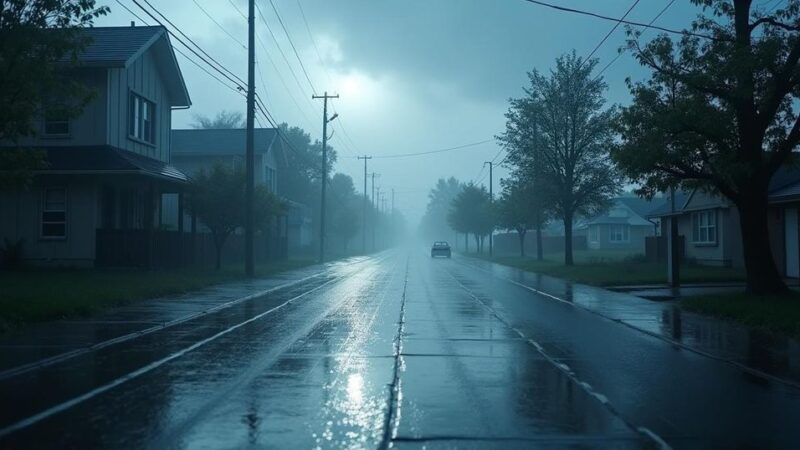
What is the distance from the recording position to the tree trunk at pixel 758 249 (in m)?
20.2

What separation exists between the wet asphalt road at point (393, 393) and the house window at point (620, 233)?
66.9 meters

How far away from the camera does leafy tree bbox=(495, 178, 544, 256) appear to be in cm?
4328

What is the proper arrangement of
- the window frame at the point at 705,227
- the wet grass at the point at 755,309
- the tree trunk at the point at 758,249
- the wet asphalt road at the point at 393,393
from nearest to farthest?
the wet asphalt road at the point at 393,393 → the wet grass at the point at 755,309 → the tree trunk at the point at 758,249 → the window frame at the point at 705,227

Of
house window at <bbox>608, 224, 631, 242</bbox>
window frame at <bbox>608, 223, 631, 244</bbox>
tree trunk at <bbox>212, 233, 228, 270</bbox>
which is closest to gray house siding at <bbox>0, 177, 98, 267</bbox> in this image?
tree trunk at <bbox>212, 233, 228, 270</bbox>

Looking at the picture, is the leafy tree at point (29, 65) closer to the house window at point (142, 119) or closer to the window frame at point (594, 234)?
the house window at point (142, 119)

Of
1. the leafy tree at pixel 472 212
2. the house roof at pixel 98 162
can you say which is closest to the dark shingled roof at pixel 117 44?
the house roof at pixel 98 162

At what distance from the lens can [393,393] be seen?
9305mm

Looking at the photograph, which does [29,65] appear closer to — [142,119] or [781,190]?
[142,119]

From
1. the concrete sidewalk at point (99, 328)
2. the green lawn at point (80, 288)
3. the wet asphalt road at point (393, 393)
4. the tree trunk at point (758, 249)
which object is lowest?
the wet asphalt road at point (393, 393)

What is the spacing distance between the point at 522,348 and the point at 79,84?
10.7 m

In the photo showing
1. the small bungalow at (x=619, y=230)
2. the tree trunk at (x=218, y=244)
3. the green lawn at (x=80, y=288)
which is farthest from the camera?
the small bungalow at (x=619, y=230)

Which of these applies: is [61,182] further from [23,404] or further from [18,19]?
[23,404]

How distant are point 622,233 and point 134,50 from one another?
61762mm

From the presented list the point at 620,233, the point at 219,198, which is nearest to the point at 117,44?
the point at 219,198
